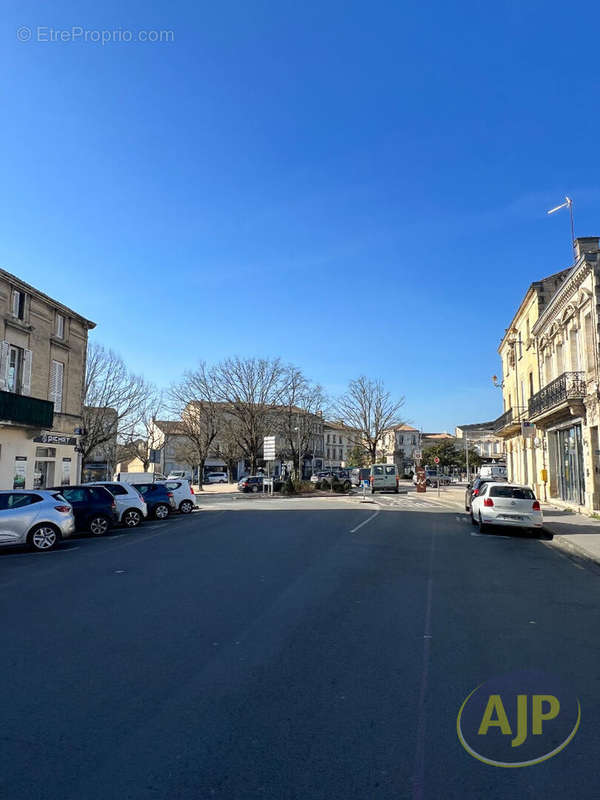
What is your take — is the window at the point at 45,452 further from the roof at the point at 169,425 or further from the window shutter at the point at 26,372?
the roof at the point at 169,425

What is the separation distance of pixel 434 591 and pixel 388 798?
5.78 m

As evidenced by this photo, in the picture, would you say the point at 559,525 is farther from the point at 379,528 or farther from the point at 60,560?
the point at 60,560

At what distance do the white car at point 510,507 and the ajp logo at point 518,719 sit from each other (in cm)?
1215

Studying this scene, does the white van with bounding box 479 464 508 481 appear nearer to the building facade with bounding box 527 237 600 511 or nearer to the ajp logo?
the building facade with bounding box 527 237 600 511

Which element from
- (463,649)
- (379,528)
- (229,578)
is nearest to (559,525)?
(379,528)

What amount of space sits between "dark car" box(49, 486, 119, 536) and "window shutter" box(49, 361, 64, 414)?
11298mm

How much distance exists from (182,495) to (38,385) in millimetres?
8055

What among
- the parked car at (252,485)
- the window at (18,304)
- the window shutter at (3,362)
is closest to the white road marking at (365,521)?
the window shutter at (3,362)

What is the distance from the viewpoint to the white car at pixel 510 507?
16.7 metres

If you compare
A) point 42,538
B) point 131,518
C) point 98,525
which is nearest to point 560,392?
point 131,518

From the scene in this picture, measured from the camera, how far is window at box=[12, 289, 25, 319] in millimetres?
24578

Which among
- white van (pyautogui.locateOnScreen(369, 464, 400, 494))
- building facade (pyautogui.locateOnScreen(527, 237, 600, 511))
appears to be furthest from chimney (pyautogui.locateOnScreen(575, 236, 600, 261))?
white van (pyautogui.locateOnScreen(369, 464, 400, 494))

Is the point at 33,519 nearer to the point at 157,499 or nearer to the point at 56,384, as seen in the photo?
the point at 157,499

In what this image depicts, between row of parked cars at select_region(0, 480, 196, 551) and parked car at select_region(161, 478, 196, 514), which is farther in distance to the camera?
parked car at select_region(161, 478, 196, 514)
